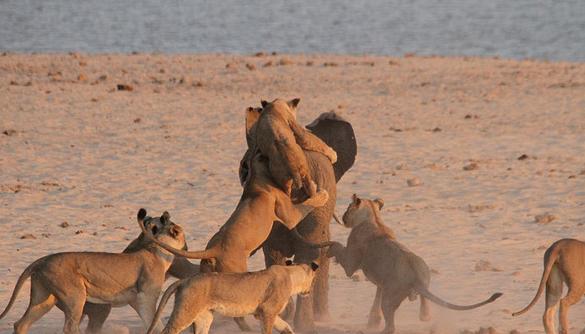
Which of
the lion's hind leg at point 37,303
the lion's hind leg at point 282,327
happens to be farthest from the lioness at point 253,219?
the lion's hind leg at point 37,303

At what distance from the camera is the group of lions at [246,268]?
991cm

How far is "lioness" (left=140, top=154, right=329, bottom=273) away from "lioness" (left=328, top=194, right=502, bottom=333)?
619mm

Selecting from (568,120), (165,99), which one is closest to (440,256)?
(568,120)

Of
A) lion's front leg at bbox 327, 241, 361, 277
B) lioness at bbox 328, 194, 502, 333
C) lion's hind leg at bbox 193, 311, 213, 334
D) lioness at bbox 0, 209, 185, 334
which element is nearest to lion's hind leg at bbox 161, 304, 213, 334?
lion's hind leg at bbox 193, 311, 213, 334

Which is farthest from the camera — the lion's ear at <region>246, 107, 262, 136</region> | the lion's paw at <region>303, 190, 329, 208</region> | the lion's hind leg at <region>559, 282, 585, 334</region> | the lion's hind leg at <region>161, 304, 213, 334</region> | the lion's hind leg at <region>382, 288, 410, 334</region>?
the lion's hind leg at <region>382, 288, 410, 334</region>

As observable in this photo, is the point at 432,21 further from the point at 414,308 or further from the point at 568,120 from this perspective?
the point at 414,308

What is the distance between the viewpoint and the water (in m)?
51.5

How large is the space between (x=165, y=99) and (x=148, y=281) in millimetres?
14602

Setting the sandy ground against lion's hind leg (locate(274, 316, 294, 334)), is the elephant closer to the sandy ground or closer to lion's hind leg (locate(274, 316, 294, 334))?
the sandy ground

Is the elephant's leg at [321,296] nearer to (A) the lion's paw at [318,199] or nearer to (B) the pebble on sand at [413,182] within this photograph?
(A) the lion's paw at [318,199]

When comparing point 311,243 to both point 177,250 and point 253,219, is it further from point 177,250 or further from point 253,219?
point 177,250

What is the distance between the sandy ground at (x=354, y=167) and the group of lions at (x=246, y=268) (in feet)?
2.17

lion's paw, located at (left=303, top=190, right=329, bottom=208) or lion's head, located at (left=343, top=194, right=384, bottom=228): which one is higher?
lion's paw, located at (left=303, top=190, right=329, bottom=208)

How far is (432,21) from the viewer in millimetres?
71312
